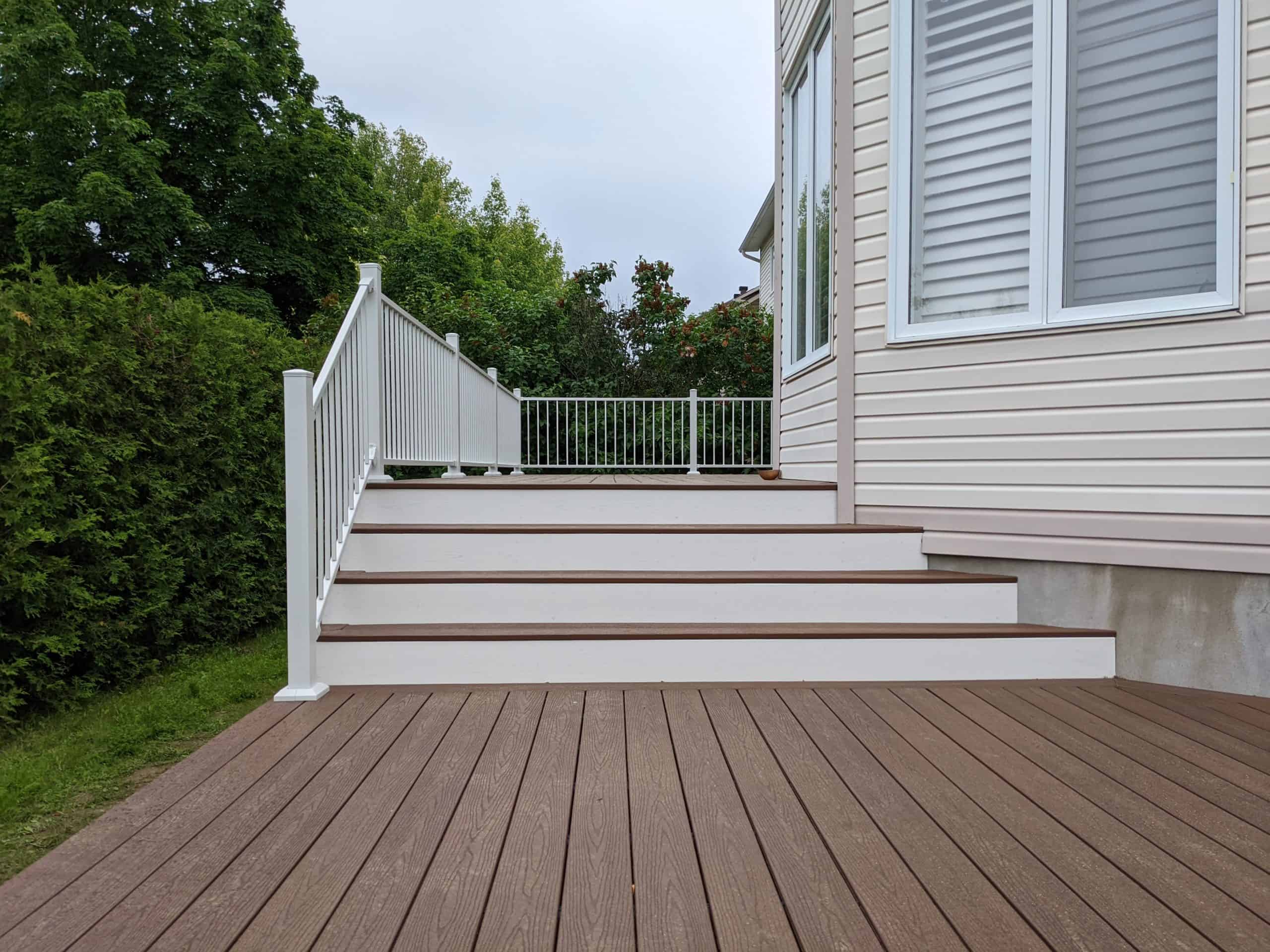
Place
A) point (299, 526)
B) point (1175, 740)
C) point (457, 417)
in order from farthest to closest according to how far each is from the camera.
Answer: point (457, 417) < point (299, 526) < point (1175, 740)

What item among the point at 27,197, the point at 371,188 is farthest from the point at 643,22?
the point at 27,197

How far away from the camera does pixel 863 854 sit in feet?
5.19

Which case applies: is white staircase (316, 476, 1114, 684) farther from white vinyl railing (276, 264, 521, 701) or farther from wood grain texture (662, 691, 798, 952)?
wood grain texture (662, 691, 798, 952)

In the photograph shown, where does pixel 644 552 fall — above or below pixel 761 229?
below

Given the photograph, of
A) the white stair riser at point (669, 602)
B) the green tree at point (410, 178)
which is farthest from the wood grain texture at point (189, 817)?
the green tree at point (410, 178)

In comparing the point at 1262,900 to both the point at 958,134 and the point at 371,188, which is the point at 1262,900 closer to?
the point at 958,134

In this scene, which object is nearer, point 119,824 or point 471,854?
point 471,854

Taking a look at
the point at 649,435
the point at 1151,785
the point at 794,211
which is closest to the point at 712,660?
the point at 1151,785

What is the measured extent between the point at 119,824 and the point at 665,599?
191 cm

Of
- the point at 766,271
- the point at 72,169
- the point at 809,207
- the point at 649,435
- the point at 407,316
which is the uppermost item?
the point at 72,169

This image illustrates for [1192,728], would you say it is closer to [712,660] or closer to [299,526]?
[712,660]

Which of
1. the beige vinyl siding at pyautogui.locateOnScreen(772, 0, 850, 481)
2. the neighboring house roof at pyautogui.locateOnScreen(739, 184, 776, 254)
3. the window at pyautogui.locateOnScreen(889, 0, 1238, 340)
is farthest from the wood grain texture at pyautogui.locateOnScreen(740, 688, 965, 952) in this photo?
the neighboring house roof at pyautogui.locateOnScreen(739, 184, 776, 254)

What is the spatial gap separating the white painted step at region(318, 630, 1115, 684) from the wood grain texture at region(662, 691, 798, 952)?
1.65ft

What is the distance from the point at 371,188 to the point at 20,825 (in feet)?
52.5
